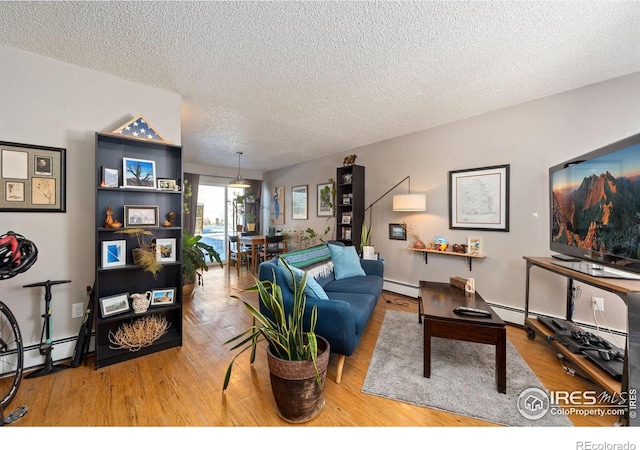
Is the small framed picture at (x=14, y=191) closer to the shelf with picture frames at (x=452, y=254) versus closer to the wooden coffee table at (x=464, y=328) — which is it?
the wooden coffee table at (x=464, y=328)

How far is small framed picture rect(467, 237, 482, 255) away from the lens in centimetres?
324

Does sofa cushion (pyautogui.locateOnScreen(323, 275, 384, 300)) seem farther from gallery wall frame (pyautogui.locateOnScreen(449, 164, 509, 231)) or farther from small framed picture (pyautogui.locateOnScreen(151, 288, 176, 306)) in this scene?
small framed picture (pyautogui.locateOnScreen(151, 288, 176, 306))

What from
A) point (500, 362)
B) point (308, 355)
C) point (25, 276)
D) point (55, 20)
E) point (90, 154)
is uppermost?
point (55, 20)

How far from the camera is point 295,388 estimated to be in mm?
1499

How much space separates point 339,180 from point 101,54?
341cm

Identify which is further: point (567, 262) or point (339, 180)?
point (339, 180)

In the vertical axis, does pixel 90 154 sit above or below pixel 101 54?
below

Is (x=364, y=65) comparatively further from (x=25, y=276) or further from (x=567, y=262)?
Answer: (x=25, y=276)

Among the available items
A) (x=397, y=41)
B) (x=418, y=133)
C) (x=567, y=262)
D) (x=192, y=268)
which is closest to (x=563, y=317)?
(x=567, y=262)

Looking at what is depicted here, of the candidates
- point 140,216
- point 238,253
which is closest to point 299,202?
point 238,253

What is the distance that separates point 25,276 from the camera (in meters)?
2.06

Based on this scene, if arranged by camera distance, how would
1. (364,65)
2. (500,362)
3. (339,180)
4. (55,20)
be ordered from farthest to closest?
(339,180), (364,65), (500,362), (55,20)

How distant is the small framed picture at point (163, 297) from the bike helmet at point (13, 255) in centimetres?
97

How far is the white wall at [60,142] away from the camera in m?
2.01
